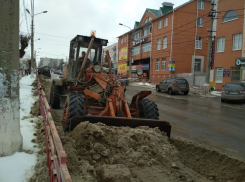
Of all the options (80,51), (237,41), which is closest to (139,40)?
(237,41)

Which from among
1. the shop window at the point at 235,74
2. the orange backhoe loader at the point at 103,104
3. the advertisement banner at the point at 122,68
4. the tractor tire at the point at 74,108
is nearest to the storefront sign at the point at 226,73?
the shop window at the point at 235,74

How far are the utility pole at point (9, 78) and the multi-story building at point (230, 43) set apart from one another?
21.6m

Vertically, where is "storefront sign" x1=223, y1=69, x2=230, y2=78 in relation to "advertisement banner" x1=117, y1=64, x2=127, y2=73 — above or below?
below

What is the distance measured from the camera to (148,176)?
3.58 metres

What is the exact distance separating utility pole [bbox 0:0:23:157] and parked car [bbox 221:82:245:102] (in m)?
15.3

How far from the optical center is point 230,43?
23.5 m

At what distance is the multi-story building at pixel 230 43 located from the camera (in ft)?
73.3

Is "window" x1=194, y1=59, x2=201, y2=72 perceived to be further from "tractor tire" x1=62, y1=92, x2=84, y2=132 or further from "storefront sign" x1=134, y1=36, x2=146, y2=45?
"tractor tire" x1=62, y1=92, x2=84, y2=132

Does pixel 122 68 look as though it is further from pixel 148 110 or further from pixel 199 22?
pixel 148 110

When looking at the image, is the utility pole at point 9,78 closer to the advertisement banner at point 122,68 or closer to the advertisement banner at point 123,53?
the advertisement banner at point 122,68

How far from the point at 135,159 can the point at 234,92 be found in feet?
47.0

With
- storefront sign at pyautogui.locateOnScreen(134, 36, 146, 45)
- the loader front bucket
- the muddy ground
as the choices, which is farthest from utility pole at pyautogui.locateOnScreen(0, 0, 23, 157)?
storefront sign at pyautogui.locateOnScreen(134, 36, 146, 45)

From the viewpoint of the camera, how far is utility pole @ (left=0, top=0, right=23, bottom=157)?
3811 mm

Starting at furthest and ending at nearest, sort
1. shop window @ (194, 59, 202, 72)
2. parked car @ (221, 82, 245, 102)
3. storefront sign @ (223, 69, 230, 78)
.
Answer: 1. shop window @ (194, 59, 202, 72)
2. storefront sign @ (223, 69, 230, 78)
3. parked car @ (221, 82, 245, 102)
